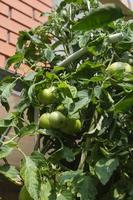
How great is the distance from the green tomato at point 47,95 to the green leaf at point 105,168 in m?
0.27

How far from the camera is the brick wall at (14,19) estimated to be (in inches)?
87.4

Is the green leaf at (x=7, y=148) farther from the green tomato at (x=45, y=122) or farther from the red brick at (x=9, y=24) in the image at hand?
the red brick at (x=9, y=24)

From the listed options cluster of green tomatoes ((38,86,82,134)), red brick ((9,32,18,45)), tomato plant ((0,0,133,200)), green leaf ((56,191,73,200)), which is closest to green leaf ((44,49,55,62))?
tomato plant ((0,0,133,200))

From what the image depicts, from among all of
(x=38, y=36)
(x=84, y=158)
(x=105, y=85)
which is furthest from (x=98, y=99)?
(x=38, y=36)

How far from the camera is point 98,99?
1.18 meters

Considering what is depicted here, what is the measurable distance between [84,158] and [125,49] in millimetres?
365

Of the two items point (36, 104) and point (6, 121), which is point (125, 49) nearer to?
point (36, 104)

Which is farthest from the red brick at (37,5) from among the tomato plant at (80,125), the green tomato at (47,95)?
the green tomato at (47,95)

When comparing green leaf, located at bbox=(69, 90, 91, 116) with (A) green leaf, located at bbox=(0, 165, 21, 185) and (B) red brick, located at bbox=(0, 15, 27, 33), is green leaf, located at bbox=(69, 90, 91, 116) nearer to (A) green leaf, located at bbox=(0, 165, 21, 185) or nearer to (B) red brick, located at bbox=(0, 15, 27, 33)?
(A) green leaf, located at bbox=(0, 165, 21, 185)

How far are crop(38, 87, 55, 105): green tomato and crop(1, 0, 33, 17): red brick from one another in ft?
3.93

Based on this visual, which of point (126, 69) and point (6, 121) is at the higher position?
point (126, 69)

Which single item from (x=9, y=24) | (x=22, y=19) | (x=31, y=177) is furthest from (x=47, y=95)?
(x=22, y=19)

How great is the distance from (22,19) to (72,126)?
133 centimetres

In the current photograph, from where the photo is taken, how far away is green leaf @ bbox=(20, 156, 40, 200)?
1022mm
